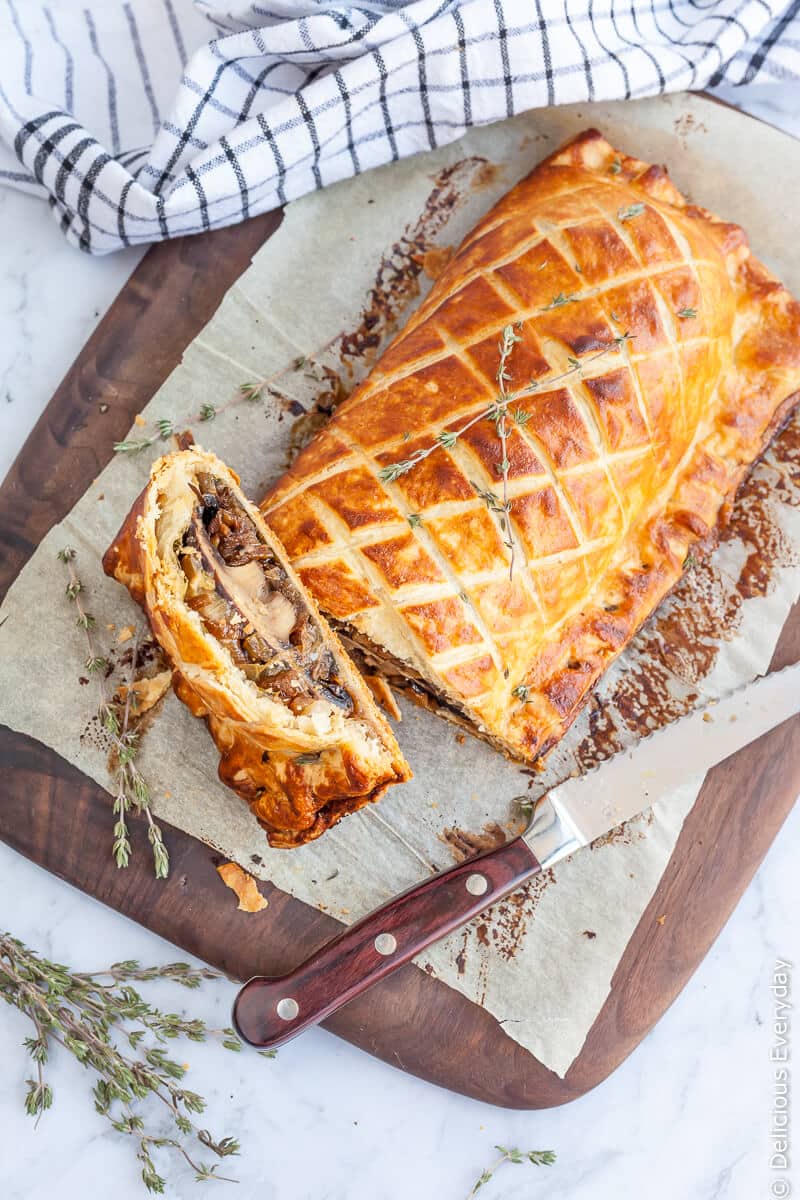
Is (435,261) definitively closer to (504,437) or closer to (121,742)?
(504,437)

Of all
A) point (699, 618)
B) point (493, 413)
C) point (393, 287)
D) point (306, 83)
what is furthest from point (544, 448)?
point (306, 83)

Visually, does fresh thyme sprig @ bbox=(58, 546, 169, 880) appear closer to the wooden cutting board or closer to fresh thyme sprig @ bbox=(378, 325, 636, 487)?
the wooden cutting board

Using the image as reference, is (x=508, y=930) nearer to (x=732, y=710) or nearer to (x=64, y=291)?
(x=732, y=710)

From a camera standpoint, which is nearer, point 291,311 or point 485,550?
point 485,550

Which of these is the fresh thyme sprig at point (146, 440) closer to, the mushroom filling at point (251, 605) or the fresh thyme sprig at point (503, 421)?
the mushroom filling at point (251, 605)

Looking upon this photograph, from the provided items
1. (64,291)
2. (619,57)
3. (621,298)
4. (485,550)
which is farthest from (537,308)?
(64,291)

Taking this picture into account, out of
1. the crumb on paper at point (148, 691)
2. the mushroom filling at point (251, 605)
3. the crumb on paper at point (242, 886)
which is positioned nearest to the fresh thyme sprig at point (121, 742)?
the crumb on paper at point (148, 691)

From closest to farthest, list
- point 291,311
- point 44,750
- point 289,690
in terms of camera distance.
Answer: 1. point 289,690
2. point 44,750
3. point 291,311
